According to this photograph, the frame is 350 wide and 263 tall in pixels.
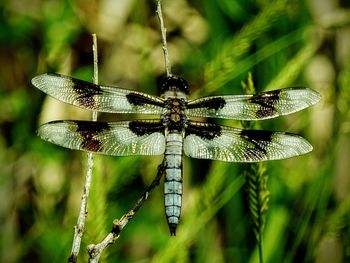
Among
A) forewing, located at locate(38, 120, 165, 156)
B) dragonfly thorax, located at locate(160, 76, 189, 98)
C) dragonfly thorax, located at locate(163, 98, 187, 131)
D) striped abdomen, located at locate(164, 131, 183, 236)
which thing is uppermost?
dragonfly thorax, located at locate(160, 76, 189, 98)

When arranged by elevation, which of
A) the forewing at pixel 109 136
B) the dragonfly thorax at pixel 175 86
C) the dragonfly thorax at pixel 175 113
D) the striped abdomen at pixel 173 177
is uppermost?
the dragonfly thorax at pixel 175 86

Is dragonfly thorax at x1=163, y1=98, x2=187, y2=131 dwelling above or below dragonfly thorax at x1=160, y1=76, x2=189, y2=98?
below

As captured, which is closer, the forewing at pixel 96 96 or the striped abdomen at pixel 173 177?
the striped abdomen at pixel 173 177

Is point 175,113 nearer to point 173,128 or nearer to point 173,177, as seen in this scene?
point 173,128

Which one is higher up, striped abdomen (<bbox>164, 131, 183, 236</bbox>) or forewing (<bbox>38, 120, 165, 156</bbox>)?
forewing (<bbox>38, 120, 165, 156</bbox>)

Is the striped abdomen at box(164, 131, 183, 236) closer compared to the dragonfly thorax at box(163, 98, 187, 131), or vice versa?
the striped abdomen at box(164, 131, 183, 236)

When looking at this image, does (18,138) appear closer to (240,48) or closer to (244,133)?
(244,133)

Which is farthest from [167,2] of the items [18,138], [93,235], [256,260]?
[93,235]
